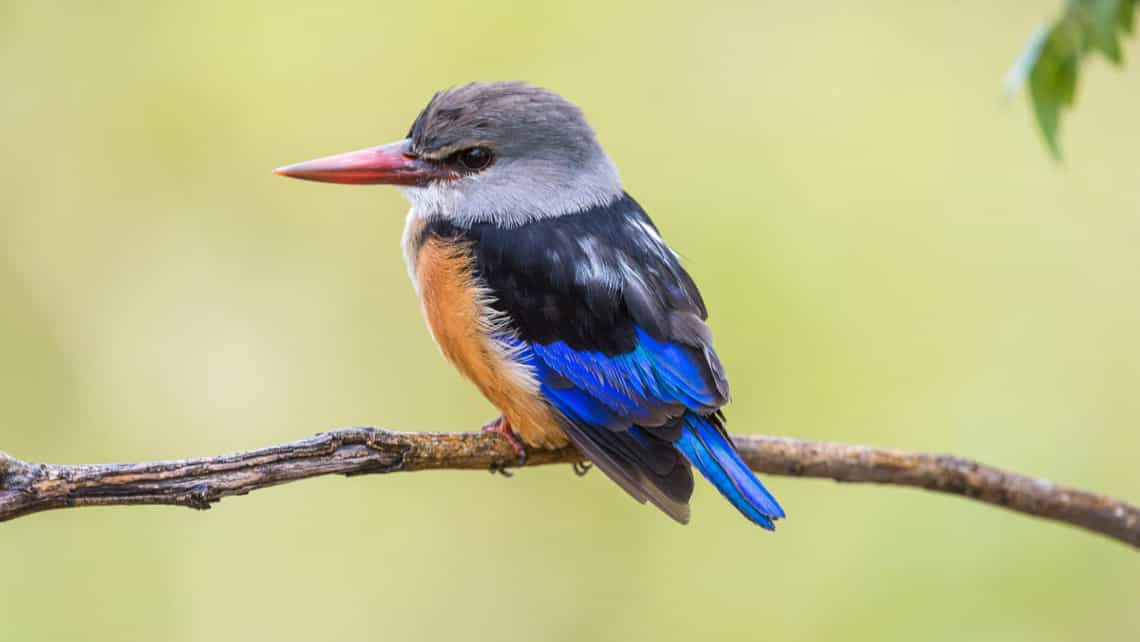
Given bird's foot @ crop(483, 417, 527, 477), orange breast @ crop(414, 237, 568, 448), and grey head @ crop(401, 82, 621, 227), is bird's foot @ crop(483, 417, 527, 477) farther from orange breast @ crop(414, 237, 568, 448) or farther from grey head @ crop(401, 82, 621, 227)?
grey head @ crop(401, 82, 621, 227)

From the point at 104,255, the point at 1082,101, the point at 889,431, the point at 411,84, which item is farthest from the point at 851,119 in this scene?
the point at 104,255

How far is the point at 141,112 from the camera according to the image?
4.88 meters

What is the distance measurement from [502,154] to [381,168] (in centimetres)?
29

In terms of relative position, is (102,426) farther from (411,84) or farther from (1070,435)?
(1070,435)

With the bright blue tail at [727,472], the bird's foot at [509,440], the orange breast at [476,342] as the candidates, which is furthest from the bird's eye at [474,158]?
the bright blue tail at [727,472]

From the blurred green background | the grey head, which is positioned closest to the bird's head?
the grey head

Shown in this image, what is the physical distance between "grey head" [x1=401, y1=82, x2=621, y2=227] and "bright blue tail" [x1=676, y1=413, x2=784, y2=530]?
0.68 meters

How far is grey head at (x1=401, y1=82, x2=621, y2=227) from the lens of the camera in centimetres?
305

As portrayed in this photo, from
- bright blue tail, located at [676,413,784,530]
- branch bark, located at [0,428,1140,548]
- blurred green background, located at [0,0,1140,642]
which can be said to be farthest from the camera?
blurred green background, located at [0,0,1140,642]

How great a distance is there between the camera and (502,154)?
122 inches

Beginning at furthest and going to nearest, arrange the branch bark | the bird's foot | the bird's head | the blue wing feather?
1. the bird's head
2. the bird's foot
3. the blue wing feather
4. the branch bark

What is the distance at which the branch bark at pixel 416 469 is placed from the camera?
79.6 inches

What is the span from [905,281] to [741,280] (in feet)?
2.17

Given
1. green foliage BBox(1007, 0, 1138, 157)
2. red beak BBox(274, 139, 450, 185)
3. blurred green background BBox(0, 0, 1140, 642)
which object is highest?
green foliage BBox(1007, 0, 1138, 157)
